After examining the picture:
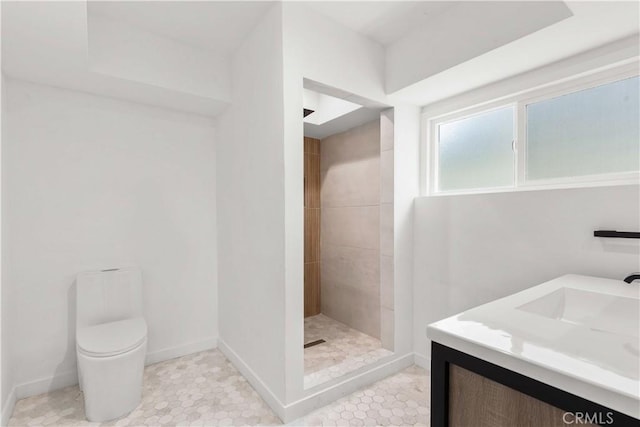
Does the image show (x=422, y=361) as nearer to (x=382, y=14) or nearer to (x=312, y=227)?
(x=312, y=227)

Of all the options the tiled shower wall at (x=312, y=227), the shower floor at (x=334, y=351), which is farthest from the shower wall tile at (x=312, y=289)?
the shower floor at (x=334, y=351)

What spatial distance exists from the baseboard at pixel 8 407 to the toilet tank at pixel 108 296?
0.48 meters

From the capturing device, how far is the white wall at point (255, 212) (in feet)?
6.12

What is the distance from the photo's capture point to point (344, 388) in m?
2.07

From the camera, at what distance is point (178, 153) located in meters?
2.64

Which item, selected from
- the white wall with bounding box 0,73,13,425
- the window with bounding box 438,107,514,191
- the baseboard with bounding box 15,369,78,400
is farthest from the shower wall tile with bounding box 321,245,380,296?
the white wall with bounding box 0,73,13,425

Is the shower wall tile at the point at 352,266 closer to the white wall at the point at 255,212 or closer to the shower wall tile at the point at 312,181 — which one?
the shower wall tile at the point at 312,181

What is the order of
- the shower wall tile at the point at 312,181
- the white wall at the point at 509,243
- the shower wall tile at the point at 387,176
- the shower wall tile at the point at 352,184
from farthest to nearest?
the shower wall tile at the point at 312,181, the shower wall tile at the point at 352,184, the shower wall tile at the point at 387,176, the white wall at the point at 509,243

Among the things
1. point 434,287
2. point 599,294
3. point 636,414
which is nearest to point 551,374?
point 636,414

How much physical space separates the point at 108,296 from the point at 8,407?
29.4 inches

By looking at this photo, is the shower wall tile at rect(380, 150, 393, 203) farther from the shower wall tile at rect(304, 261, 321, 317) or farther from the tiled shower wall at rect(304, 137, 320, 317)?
the shower wall tile at rect(304, 261, 321, 317)

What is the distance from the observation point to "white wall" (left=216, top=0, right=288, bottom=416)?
187 cm

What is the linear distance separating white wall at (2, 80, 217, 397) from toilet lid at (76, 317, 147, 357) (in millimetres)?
366

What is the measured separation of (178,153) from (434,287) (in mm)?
2289
